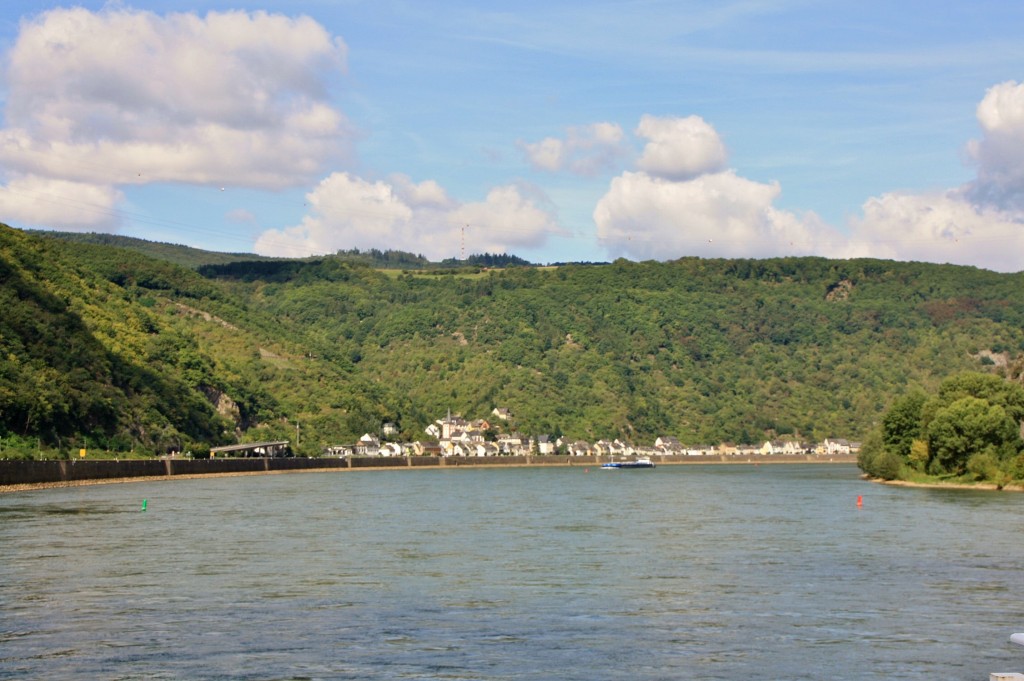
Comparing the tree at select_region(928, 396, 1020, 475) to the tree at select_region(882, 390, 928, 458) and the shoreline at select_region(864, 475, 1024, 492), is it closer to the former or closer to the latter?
the shoreline at select_region(864, 475, 1024, 492)

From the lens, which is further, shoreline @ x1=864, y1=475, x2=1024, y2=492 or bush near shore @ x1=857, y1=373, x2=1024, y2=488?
bush near shore @ x1=857, y1=373, x2=1024, y2=488

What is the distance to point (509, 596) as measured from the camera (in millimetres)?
38406

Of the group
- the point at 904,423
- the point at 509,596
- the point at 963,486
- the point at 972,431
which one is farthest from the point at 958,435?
the point at 509,596

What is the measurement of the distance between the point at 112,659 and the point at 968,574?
96.3 feet

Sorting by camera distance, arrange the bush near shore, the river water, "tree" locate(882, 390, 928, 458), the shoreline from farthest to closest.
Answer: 1. "tree" locate(882, 390, 928, 458)
2. the bush near shore
3. the shoreline
4. the river water

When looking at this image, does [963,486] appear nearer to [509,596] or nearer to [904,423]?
[904,423]

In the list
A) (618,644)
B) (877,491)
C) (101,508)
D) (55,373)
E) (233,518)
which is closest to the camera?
(618,644)

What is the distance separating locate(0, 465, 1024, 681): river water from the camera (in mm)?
28047

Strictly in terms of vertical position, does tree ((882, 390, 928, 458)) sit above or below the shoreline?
above

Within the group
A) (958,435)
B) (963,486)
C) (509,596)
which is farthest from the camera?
(963,486)

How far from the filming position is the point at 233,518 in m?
74.2

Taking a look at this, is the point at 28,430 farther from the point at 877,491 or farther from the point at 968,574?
the point at 968,574

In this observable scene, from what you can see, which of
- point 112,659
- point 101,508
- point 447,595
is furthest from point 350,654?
point 101,508

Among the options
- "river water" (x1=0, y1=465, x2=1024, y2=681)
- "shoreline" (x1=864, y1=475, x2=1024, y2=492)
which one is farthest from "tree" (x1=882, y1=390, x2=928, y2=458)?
"river water" (x1=0, y1=465, x2=1024, y2=681)
